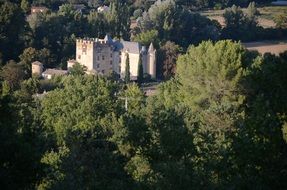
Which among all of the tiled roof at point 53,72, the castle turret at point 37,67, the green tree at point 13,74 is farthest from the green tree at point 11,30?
the green tree at point 13,74

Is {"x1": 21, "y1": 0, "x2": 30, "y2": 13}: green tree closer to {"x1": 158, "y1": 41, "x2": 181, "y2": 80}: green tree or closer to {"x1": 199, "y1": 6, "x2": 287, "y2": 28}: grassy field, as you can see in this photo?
{"x1": 158, "y1": 41, "x2": 181, "y2": 80}: green tree

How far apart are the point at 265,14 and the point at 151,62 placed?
1900cm

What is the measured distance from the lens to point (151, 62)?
28.3 metres

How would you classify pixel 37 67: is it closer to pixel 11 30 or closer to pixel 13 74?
pixel 13 74

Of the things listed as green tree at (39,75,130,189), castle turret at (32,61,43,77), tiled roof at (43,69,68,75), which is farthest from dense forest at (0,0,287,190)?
castle turret at (32,61,43,77)

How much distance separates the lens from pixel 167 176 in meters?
7.07

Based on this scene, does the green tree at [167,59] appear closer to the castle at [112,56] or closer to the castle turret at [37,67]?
the castle at [112,56]

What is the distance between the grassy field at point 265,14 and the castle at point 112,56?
1062 centimetres

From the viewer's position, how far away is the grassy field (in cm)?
4022

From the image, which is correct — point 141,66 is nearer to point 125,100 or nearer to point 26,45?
point 26,45

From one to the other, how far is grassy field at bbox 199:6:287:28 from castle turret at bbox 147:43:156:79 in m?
10.3

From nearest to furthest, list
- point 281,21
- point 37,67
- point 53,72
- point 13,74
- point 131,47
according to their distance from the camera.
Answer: point 13,74
point 53,72
point 37,67
point 131,47
point 281,21

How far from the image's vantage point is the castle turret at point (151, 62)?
92.9ft

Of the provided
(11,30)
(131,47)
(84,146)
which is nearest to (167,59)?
(131,47)
